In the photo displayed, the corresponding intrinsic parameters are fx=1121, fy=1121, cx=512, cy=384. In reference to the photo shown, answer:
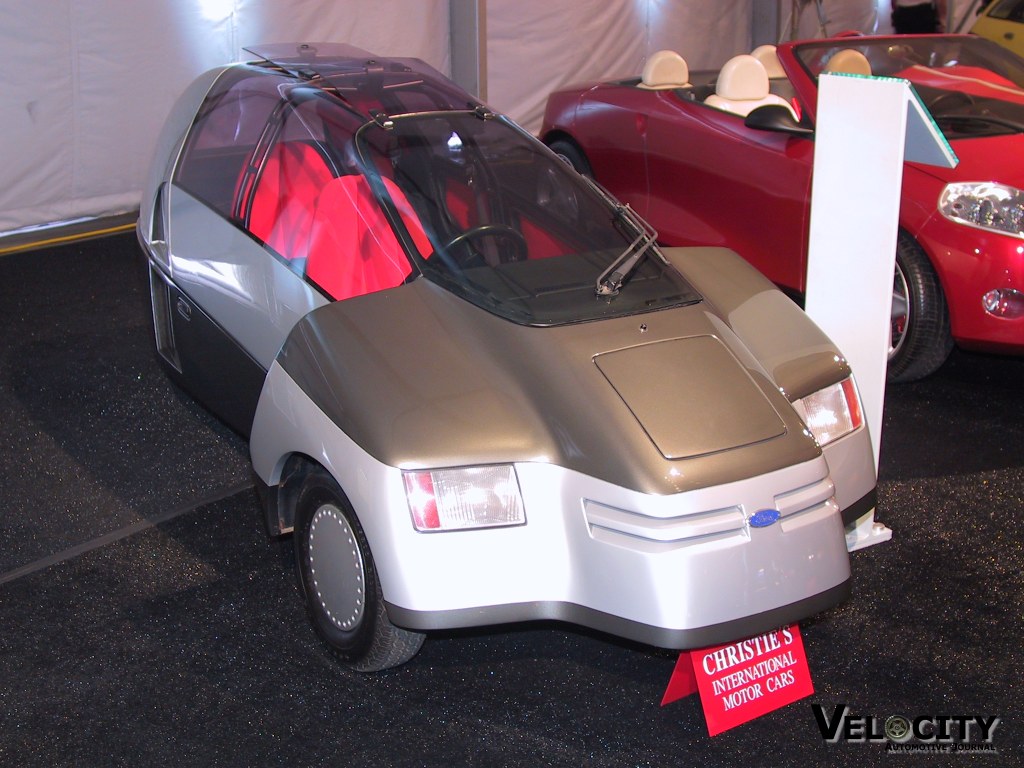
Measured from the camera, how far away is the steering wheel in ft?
10.5

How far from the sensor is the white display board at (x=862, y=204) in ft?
10.4

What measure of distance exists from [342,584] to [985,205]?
296cm

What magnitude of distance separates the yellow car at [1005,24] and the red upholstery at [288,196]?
265 inches

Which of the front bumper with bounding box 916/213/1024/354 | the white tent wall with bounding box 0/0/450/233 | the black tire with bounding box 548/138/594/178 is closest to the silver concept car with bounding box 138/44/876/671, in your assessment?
the front bumper with bounding box 916/213/1024/354

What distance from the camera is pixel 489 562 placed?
8.47ft

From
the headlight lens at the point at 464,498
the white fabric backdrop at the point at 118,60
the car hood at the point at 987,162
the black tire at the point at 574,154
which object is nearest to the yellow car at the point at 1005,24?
the white fabric backdrop at the point at 118,60

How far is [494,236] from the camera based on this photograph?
324 cm

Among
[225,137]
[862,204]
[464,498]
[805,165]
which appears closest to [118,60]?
[225,137]

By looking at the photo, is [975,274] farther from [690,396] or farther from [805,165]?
[690,396]

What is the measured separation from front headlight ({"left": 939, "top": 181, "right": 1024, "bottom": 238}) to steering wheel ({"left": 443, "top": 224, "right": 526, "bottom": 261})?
2.05 m

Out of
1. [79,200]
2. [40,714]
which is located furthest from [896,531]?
[79,200]

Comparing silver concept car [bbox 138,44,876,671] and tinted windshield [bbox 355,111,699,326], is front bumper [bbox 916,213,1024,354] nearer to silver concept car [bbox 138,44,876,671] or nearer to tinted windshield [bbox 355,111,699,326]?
silver concept car [bbox 138,44,876,671]

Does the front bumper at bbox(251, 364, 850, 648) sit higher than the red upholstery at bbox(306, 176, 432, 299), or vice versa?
the red upholstery at bbox(306, 176, 432, 299)

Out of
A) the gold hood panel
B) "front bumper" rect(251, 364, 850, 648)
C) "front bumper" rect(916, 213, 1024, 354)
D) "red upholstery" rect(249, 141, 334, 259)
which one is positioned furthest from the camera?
"front bumper" rect(916, 213, 1024, 354)
